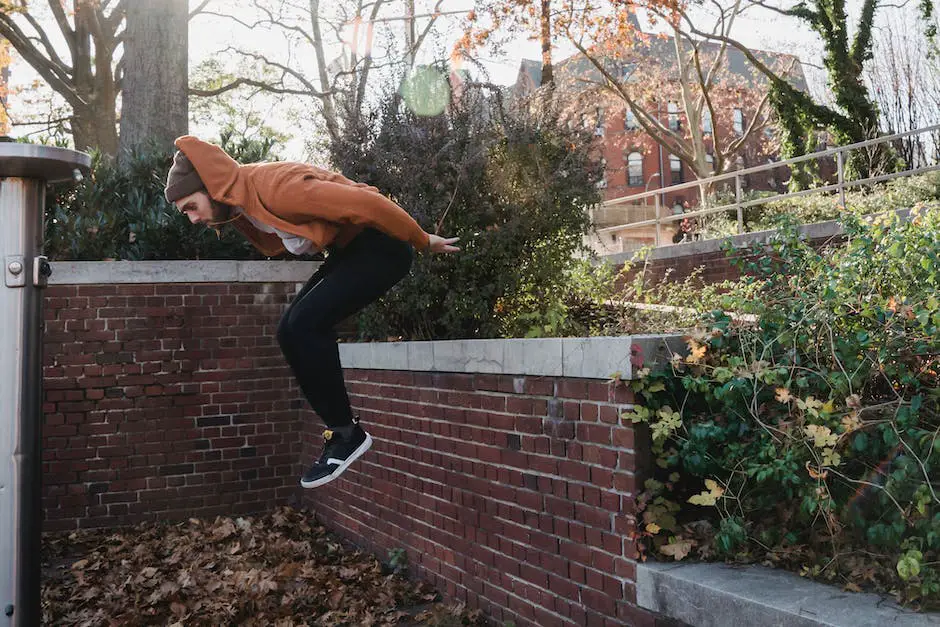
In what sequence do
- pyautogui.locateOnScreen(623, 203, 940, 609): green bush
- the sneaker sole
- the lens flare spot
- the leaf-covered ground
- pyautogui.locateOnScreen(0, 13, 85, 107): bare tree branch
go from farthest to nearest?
1. pyautogui.locateOnScreen(0, 13, 85, 107): bare tree branch
2. the lens flare spot
3. the leaf-covered ground
4. the sneaker sole
5. pyautogui.locateOnScreen(623, 203, 940, 609): green bush

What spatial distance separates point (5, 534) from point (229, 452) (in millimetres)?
3689

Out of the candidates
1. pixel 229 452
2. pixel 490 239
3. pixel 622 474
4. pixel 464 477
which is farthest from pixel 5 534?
pixel 229 452

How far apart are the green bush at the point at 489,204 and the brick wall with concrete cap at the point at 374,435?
58 centimetres

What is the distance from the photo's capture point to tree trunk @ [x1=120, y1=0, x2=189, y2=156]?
9.98m

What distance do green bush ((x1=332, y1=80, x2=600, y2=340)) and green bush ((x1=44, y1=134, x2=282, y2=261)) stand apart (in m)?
2.44

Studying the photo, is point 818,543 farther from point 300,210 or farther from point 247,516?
point 247,516

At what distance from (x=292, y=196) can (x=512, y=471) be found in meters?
1.74

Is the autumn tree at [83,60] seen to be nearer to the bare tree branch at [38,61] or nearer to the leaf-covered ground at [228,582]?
the bare tree branch at [38,61]

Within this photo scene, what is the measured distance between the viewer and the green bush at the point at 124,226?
23.2ft

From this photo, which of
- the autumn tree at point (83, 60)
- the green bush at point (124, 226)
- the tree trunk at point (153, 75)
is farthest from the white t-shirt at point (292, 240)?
the autumn tree at point (83, 60)

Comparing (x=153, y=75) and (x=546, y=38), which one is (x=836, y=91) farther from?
(x=153, y=75)

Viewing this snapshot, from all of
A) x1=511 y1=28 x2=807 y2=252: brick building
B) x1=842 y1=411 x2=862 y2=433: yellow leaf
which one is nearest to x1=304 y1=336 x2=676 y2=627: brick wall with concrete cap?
x1=842 y1=411 x2=862 y2=433: yellow leaf

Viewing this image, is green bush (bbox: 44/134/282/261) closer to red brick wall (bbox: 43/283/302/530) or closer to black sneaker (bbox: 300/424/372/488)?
red brick wall (bbox: 43/283/302/530)

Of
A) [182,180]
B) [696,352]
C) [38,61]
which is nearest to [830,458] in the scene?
[696,352]
